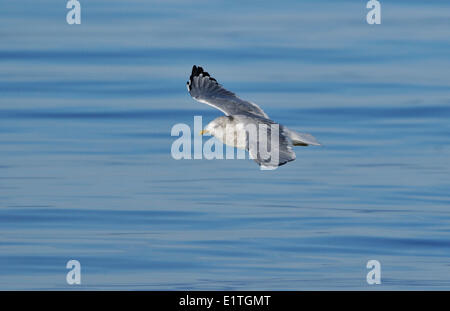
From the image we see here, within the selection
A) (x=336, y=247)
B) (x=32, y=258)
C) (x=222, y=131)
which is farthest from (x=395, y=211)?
(x=32, y=258)

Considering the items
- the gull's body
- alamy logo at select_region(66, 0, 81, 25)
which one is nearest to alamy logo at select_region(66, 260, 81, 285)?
the gull's body

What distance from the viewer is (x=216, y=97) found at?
12453 millimetres

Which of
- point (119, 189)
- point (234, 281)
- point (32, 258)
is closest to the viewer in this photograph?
point (234, 281)

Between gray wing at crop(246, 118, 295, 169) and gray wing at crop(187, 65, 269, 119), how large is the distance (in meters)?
0.92

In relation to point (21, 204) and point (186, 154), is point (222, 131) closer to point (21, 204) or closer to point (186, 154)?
point (21, 204)

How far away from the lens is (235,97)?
12.6m

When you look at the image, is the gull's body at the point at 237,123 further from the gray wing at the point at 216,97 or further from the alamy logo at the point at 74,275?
the alamy logo at the point at 74,275

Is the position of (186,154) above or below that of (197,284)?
above

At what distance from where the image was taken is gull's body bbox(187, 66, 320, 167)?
34.2ft

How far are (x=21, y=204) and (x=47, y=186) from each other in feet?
2.78

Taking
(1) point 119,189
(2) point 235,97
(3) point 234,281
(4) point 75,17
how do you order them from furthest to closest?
(4) point 75,17 < (1) point 119,189 < (2) point 235,97 < (3) point 234,281

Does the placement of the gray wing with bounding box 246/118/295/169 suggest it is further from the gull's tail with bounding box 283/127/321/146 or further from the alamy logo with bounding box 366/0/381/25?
the alamy logo with bounding box 366/0/381/25

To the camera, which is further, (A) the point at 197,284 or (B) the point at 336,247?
(B) the point at 336,247

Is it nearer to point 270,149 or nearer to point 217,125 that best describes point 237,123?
point 217,125
